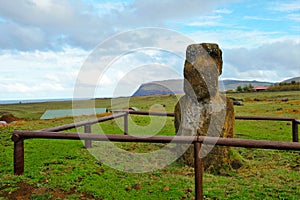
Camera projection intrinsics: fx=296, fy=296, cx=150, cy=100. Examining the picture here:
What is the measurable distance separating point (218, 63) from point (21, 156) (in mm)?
4964

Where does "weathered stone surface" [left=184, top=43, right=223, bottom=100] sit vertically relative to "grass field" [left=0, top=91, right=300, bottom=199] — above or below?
above

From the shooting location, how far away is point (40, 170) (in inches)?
240

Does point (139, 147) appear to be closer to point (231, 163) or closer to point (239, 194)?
point (231, 163)

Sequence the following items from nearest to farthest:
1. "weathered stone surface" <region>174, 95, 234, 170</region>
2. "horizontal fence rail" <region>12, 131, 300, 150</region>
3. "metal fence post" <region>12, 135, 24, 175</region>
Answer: "horizontal fence rail" <region>12, 131, 300, 150</region> → "metal fence post" <region>12, 135, 24, 175</region> → "weathered stone surface" <region>174, 95, 234, 170</region>

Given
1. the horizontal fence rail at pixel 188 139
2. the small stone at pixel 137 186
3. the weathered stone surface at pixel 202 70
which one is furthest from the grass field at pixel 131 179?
the weathered stone surface at pixel 202 70

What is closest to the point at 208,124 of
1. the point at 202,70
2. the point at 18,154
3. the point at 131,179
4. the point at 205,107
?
the point at 205,107

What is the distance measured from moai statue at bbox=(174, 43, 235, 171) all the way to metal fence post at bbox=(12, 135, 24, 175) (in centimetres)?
357

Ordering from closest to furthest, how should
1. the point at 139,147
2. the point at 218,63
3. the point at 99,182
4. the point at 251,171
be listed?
the point at 99,182
the point at 251,171
the point at 218,63
the point at 139,147

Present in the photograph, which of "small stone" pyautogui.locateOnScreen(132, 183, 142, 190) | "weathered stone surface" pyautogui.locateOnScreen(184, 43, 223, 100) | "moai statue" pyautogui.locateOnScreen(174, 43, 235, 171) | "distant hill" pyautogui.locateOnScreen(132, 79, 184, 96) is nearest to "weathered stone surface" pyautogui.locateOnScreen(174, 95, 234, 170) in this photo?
"moai statue" pyautogui.locateOnScreen(174, 43, 235, 171)

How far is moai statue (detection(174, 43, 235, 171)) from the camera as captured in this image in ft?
22.5

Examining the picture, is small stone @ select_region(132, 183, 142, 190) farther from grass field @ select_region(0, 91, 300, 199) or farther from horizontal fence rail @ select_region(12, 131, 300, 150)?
horizontal fence rail @ select_region(12, 131, 300, 150)

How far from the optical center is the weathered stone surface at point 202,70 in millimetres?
7066

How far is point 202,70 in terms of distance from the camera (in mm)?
7090

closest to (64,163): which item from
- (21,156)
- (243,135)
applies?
(21,156)
